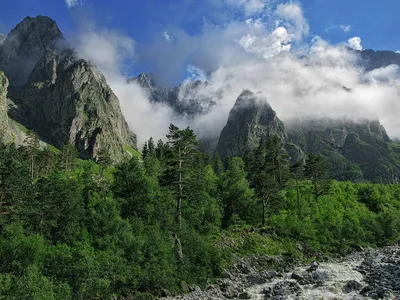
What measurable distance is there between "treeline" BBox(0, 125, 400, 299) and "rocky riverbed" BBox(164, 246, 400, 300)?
289cm

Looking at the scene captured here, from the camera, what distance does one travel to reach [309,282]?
4203cm

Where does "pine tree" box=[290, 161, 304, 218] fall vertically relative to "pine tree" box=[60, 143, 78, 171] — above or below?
below

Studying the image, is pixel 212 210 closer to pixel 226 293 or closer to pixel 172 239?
pixel 172 239

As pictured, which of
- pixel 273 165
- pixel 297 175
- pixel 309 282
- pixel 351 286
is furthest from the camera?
pixel 297 175

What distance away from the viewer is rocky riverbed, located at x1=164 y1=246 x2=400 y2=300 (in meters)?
36.8

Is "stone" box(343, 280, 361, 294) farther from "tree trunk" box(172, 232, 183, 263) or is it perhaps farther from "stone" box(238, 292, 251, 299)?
"tree trunk" box(172, 232, 183, 263)

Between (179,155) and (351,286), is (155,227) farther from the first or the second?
(351,286)

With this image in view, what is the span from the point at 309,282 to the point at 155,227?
2139 centimetres

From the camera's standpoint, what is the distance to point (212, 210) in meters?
66.1

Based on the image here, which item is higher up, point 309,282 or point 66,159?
point 66,159

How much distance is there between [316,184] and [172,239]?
54037mm

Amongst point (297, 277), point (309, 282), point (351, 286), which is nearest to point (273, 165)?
point (297, 277)

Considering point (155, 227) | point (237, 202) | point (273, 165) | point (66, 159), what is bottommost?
point (155, 227)

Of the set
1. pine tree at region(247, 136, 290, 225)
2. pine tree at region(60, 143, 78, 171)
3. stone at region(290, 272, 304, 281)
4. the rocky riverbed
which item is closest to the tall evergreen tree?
pine tree at region(247, 136, 290, 225)
